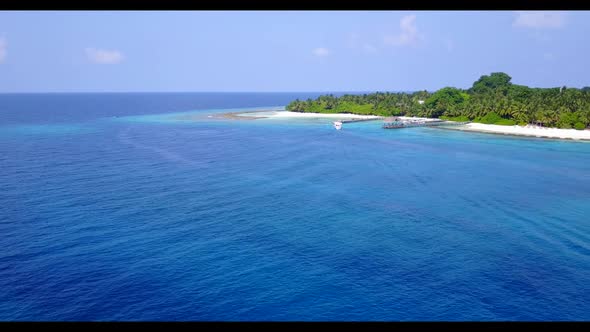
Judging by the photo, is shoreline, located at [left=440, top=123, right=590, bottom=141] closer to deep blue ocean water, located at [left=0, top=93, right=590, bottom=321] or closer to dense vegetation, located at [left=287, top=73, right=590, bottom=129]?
dense vegetation, located at [left=287, top=73, right=590, bottom=129]

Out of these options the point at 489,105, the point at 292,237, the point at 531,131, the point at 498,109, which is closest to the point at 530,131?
the point at 531,131

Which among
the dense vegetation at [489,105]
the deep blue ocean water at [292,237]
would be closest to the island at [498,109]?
the dense vegetation at [489,105]

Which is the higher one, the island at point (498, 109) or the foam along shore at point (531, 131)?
the island at point (498, 109)

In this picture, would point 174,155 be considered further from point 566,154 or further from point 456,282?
point 566,154

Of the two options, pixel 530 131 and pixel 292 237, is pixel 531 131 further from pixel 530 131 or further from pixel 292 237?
pixel 292 237

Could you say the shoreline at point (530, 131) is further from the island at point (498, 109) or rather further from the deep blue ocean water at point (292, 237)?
the deep blue ocean water at point (292, 237)

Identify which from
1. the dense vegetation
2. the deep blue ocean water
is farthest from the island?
the deep blue ocean water
